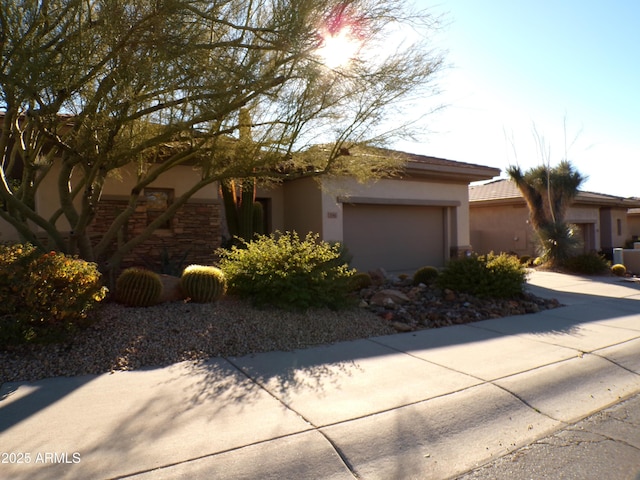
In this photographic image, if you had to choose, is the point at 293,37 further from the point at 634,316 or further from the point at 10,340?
the point at 634,316

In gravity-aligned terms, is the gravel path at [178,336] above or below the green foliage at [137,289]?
below

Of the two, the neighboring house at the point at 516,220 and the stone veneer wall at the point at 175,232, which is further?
the neighboring house at the point at 516,220

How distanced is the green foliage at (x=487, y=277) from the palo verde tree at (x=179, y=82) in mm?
3064

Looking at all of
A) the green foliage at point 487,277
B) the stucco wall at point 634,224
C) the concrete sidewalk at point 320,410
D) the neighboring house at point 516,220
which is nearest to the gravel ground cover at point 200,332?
the concrete sidewalk at point 320,410

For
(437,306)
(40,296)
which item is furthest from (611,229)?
(40,296)

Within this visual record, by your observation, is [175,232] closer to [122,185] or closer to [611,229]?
[122,185]

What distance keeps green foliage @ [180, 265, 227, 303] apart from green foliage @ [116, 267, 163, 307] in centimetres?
46

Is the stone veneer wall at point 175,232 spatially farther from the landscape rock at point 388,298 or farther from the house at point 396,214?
the landscape rock at point 388,298

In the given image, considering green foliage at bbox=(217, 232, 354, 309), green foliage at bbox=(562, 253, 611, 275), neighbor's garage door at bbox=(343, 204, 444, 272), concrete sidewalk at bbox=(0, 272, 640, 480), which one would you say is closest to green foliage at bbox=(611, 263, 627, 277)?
green foliage at bbox=(562, 253, 611, 275)

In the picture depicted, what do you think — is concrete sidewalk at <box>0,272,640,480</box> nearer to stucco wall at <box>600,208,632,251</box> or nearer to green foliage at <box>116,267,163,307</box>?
green foliage at <box>116,267,163,307</box>

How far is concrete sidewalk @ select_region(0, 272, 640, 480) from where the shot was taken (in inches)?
132

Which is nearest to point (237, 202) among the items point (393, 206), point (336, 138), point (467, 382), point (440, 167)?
point (336, 138)

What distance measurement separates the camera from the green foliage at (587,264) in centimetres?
1619

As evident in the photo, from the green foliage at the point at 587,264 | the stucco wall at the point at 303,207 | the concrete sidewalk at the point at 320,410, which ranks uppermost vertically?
the stucco wall at the point at 303,207
